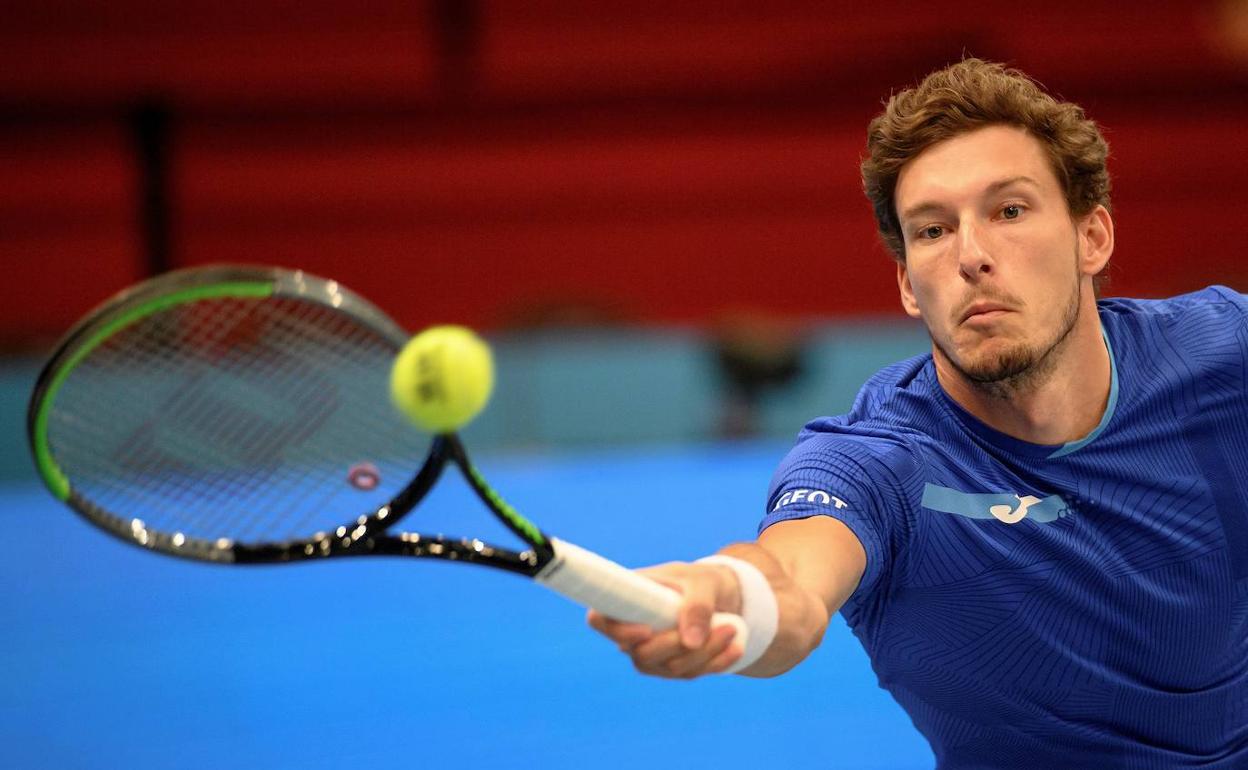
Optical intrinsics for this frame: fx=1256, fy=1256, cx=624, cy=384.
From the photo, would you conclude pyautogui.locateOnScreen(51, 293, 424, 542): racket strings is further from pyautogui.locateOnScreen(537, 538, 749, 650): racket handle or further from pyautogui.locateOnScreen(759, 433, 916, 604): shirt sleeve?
pyautogui.locateOnScreen(759, 433, 916, 604): shirt sleeve

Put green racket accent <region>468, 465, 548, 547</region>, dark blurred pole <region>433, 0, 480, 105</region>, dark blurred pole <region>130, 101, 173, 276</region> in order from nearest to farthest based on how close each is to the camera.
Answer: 1. green racket accent <region>468, 465, 548, 547</region>
2. dark blurred pole <region>130, 101, 173, 276</region>
3. dark blurred pole <region>433, 0, 480, 105</region>

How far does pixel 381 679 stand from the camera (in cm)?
418

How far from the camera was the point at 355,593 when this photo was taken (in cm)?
534

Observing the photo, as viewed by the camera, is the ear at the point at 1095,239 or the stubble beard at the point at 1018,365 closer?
the stubble beard at the point at 1018,365

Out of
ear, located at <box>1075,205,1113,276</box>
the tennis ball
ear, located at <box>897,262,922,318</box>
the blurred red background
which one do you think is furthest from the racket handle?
the blurred red background

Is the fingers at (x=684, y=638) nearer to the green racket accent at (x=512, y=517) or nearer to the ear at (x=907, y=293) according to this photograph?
the green racket accent at (x=512, y=517)

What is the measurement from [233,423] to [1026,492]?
1.57 metres

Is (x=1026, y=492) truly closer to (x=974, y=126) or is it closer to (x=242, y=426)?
(x=974, y=126)

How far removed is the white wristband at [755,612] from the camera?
188cm

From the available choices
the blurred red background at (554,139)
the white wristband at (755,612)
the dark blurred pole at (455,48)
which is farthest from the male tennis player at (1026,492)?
the dark blurred pole at (455,48)

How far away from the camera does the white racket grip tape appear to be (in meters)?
1.80

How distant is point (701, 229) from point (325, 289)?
1076cm

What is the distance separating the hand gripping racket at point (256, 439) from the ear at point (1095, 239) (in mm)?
1191

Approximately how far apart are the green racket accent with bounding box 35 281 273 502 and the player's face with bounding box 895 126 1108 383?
1.20 meters
